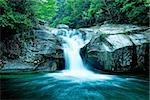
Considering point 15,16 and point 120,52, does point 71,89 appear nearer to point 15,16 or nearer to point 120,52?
point 120,52

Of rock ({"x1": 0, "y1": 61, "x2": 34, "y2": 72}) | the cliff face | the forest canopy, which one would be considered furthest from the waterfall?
the forest canopy

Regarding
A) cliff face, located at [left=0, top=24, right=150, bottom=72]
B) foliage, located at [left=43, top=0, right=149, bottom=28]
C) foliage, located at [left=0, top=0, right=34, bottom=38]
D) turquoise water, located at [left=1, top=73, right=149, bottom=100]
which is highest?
foliage, located at [left=43, top=0, right=149, bottom=28]

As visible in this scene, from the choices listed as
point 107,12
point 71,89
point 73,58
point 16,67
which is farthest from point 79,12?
point 71,89

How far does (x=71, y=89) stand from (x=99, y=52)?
3.52 m

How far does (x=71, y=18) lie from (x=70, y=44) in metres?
9.00

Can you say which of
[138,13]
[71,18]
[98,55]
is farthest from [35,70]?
[71,18]

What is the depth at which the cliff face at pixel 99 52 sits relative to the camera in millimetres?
9836

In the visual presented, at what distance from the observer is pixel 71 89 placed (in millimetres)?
6926

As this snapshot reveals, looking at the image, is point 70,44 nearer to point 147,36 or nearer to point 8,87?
point 147,36

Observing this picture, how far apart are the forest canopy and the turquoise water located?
9.28 feet

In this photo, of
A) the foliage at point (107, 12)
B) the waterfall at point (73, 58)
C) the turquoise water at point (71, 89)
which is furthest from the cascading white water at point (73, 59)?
the foliage at point (107, 12)

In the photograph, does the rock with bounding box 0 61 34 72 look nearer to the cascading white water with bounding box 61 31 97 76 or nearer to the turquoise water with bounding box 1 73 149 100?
the turquoise water with bounding box 1 73 149 100

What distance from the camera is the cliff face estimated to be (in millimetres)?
9836

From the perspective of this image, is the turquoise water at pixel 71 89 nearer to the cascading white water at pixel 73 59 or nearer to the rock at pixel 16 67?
the rock at pixel 16 67
